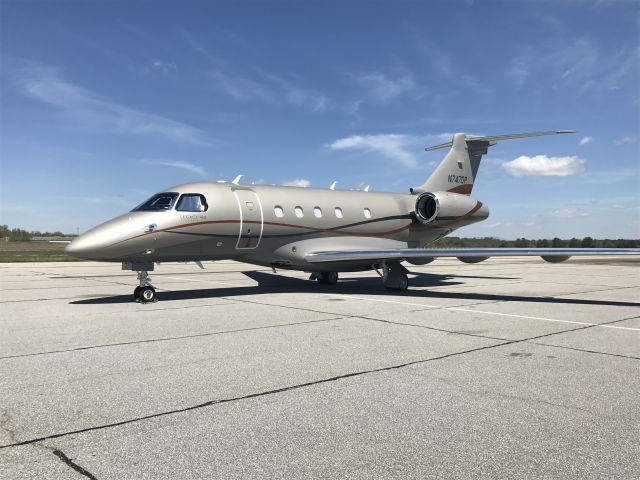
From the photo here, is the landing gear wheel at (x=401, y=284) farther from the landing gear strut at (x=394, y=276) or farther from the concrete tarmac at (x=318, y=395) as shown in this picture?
the concrete tarmac at (x=318, y=395)

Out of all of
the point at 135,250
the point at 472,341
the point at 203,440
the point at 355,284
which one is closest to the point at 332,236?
the point at 355,284

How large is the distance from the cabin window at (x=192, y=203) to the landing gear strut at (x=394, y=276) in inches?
218

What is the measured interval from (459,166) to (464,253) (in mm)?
7396

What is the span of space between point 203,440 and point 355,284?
1423cm

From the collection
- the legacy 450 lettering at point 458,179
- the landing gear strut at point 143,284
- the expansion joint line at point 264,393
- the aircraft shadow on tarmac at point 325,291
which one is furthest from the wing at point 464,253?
the legacy 450 lettering at point 458,179

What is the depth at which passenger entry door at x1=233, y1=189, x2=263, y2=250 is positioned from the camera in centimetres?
1385

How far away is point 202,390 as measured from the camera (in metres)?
5.09

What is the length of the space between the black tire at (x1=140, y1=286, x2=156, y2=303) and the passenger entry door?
106 inches

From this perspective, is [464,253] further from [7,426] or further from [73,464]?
[73,464]

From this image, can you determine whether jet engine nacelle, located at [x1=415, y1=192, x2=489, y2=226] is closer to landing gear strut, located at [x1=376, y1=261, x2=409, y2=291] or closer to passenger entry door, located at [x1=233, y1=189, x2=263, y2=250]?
landing gear strut, located at [x1=376, y1=261, x2=409, y2=291]

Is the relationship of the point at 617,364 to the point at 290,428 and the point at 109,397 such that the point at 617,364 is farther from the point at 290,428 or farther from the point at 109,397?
the point at 109,397

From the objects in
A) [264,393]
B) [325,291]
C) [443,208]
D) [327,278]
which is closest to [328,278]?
[327,278]

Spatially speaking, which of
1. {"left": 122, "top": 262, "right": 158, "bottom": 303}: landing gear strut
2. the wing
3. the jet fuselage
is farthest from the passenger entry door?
{"left": 122, "top": 262, "right": 158, "bottom": 303}: landing gear strut

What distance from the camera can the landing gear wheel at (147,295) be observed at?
12.0 m
